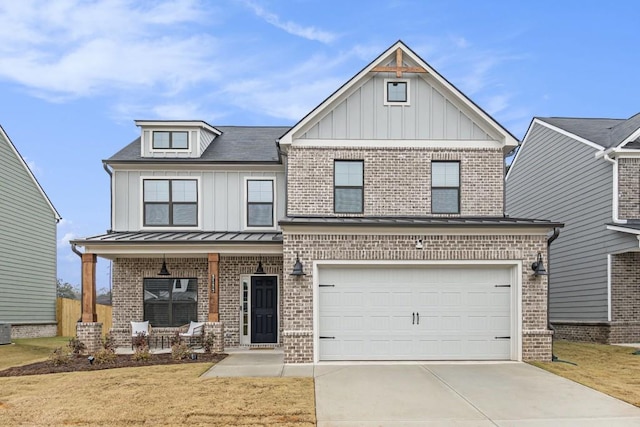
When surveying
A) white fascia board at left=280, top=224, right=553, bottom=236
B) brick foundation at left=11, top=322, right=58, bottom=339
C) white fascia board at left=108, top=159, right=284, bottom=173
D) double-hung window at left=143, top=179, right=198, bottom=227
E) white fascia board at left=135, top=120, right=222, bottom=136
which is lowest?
brick foundation at left=11, top=322, right=58, bottom=339

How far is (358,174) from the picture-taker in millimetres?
14719

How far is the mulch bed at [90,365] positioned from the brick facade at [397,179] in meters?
4.63

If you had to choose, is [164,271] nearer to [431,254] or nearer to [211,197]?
[211,197]

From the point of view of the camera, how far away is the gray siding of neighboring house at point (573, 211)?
55.4ft

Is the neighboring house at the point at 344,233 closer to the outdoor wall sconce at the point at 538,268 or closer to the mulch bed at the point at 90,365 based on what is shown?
the outdoor wall sconce at the point at 538,268

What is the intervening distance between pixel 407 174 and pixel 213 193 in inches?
237

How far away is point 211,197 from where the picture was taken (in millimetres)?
16672

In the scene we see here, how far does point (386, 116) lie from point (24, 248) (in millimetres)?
15508

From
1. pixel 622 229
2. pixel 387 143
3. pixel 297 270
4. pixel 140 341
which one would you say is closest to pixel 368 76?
pixel 387 143

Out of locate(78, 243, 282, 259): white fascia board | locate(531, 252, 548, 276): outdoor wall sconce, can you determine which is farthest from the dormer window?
locate(531, 252, 548, 276): outdoor wall sconce

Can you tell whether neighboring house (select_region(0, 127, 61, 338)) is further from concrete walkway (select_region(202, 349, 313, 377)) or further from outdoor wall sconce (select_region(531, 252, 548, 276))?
outdoor wall sconce (select_region(531, 252, 548, 276))

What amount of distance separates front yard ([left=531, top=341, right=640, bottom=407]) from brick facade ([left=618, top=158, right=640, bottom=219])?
403 centimetres

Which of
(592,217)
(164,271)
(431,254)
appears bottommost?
(164,271)

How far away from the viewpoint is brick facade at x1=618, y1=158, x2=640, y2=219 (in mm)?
16312
